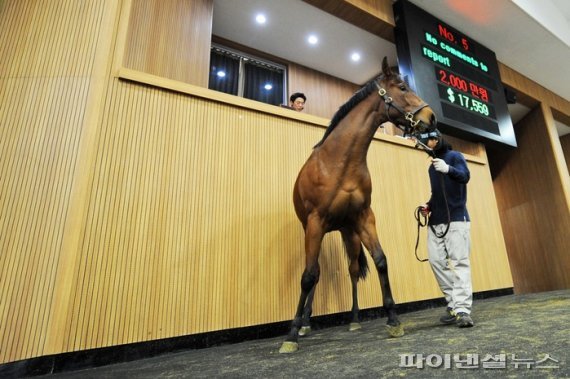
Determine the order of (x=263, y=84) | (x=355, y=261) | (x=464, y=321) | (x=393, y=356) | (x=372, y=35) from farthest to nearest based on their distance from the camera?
1. (x=263, y=84)
2. (x=372, y=35)
3. (x=355, y=261)
4. (x=464, y=321)
5. (x=393, y=356)

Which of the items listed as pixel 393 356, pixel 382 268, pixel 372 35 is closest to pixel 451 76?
pixel 372 35

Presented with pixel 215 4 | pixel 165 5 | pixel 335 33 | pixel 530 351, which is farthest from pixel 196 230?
pixel 335 33

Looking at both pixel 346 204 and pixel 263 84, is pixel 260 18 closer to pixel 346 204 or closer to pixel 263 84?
pixel 263 84

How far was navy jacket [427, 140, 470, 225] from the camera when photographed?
6.59 feet

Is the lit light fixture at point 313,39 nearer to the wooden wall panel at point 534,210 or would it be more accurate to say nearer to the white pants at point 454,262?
the white pants at point 454,262

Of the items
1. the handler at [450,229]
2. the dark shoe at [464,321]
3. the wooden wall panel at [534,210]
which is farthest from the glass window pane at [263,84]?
the wooden wall panel at [534,210]

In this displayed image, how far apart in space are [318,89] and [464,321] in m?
4.92

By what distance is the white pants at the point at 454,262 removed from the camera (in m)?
1.84

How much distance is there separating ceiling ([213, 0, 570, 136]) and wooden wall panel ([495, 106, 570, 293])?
155 cm

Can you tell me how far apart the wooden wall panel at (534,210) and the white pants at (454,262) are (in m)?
5.49

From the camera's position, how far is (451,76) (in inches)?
164

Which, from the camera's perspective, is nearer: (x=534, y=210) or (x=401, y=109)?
(x=401, y=109)

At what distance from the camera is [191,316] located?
1980 mm

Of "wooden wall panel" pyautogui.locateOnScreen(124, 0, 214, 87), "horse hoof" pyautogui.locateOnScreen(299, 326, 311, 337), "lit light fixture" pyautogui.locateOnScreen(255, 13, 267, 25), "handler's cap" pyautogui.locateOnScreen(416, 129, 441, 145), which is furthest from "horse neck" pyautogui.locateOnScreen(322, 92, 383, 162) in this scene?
"lit light fixture" pyautogui.locateOnScreen(255, 13, 267, 25)
